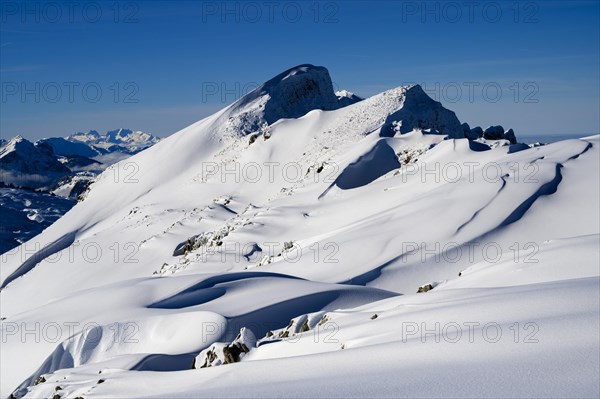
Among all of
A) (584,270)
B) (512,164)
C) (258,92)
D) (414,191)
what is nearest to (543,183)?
(512,164)

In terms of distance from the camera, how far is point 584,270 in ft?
31.3

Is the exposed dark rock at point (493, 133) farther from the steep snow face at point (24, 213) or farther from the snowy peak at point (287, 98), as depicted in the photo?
the steep snow face at point (24, 213)

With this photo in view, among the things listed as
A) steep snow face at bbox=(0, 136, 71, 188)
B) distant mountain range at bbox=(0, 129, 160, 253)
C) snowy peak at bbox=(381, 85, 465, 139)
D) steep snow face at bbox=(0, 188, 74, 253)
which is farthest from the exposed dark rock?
steep snow face at bbox=(0, 136, 71, 188)

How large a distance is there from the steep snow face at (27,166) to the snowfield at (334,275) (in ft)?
505

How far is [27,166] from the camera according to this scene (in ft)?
618

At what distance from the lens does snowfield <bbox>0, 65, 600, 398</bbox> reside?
5.79m

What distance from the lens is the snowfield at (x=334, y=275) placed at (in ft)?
19.0

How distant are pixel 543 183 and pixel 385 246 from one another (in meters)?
4.70

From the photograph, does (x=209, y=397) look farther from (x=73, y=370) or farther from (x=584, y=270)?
(x=584, y=270)

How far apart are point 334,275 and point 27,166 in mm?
189975

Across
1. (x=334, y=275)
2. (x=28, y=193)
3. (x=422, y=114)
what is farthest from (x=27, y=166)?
(x=334, y=275)

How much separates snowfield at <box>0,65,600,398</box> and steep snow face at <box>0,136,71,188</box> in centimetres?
15400

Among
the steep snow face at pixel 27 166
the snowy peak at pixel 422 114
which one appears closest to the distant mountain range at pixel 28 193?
the steep snow face at pixel 27 166

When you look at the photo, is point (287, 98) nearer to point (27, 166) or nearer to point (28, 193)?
point (28, 193)
